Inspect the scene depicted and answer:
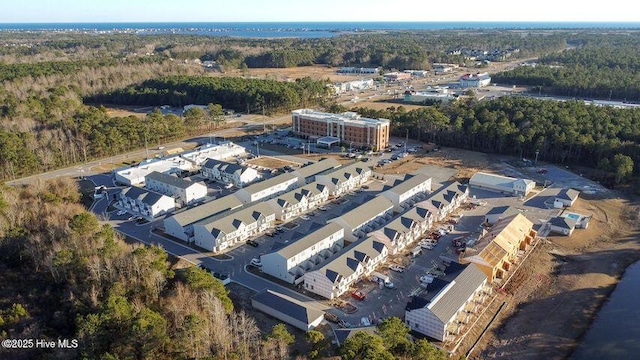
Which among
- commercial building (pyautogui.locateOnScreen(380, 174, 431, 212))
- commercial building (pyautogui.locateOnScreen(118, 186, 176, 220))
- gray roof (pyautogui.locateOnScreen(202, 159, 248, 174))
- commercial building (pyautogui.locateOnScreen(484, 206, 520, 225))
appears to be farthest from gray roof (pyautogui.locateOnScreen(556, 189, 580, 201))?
commercial building (pyautogui.locateOnScreen(118, 186, 176, 220))

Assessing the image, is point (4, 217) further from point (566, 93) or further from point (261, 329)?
point (566, 93)

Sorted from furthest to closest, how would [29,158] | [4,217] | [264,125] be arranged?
[264,125]
[29,158]
[4,217]

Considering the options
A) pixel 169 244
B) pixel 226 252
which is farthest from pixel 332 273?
pixel 169 244

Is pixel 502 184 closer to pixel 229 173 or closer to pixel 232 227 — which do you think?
pixel 232 227

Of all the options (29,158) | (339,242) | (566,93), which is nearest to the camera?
(339,242)

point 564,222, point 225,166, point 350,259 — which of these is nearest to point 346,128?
point 225,166

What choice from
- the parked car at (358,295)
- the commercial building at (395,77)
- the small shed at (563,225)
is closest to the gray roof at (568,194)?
the small shed at (563,225)

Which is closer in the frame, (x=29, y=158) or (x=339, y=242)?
(x=339, y=242)
